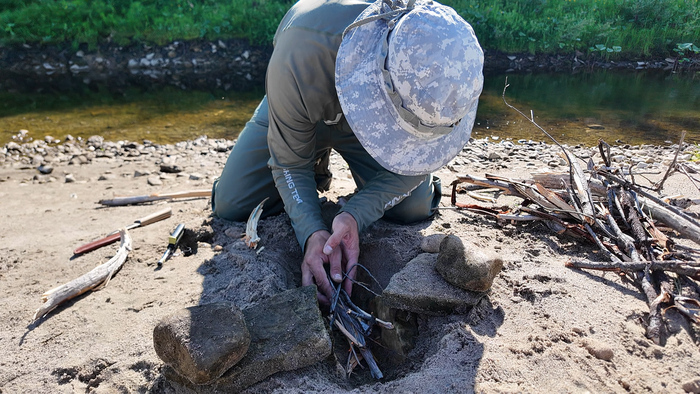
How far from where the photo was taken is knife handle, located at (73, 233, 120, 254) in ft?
9.85

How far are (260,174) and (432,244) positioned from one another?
1.37 metres

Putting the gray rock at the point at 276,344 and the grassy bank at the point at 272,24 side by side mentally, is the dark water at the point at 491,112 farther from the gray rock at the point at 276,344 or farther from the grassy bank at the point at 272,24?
the gray rock at the point at 276,344

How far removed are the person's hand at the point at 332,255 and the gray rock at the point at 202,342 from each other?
0.64 meters

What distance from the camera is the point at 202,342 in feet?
5.93

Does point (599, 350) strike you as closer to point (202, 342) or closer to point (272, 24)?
point (202, 342)

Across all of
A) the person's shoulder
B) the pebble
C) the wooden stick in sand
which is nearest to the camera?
the person's shoulder

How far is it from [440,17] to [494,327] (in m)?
1.36

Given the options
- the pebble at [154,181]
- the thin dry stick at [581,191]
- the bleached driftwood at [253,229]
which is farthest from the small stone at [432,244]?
the pebble at [154,181]

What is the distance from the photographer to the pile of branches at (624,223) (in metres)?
2.26

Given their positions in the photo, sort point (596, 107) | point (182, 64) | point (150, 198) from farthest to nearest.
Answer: point (182, 64) → point (596, 107) → point (150, 198)

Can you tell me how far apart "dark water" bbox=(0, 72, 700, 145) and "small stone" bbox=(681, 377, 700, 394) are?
463 cm

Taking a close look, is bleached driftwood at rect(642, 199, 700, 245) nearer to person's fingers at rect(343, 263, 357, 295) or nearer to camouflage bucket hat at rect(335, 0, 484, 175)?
camouflage bucket hat at rect(335, 0, 484, 175)

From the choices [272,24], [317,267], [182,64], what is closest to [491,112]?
[317,267]

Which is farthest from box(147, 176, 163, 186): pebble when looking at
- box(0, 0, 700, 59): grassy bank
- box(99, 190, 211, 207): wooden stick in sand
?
box(0, 0, 700, 59): grassy bank
